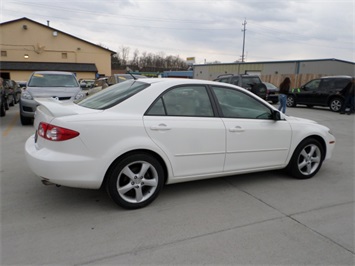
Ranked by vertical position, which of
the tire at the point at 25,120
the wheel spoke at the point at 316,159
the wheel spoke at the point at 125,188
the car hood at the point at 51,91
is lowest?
the tire at the point at 25,120

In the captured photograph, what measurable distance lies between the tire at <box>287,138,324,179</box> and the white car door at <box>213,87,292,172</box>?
25 centimetres

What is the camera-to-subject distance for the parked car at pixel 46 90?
28.4ft

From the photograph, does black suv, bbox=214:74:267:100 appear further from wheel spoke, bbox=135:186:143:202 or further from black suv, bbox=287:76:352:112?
wheel spoke, bbox=135:186:143:202

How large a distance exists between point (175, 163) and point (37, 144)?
5.46ft

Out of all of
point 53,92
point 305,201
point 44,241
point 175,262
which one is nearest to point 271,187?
point 305,201

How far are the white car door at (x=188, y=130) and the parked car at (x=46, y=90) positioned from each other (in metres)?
5.50

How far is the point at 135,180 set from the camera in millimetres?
3381

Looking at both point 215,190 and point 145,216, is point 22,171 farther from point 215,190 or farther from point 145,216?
point 215,190

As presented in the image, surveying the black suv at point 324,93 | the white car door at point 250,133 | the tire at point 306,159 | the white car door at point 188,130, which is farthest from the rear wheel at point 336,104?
the white car door at point 188,130

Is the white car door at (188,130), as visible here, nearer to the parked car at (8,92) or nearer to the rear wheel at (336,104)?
the parked car at (8,92)

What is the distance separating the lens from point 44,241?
277 centimetres

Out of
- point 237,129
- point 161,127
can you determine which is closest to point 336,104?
point 237,129

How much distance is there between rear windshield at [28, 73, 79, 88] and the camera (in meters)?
9.44

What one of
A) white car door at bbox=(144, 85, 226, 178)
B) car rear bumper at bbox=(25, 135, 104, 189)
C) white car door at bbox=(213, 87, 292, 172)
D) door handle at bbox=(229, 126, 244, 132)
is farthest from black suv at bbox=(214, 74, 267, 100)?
car rear bumper at bbox=(25, 135, 104, 189)
